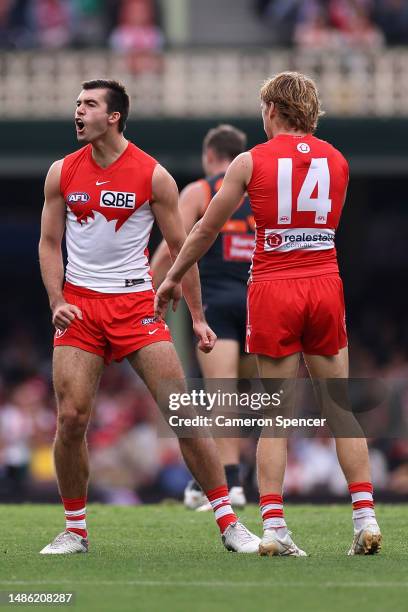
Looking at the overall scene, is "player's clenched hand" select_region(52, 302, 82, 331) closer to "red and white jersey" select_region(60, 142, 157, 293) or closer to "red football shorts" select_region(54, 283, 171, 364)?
"red football shorts" select_region(54, 283, 171, 364)

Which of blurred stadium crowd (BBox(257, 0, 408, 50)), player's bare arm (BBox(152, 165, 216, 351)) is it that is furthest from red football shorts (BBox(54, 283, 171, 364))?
blurred stadium crowd (BBox(257, 0, 408, 50))

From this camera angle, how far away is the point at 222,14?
25.4 metres

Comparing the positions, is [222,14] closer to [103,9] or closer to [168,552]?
[103,9]

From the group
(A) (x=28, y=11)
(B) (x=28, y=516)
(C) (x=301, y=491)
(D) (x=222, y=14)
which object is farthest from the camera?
(D) (x=222, y=14)

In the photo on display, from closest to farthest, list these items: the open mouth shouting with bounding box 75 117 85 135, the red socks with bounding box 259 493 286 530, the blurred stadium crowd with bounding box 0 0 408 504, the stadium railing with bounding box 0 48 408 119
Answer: the red socks with bounding box 259 493 286 530
the open mouth shouting with bounding box 75 117 85 135
the blurred stadium crowd with bounding box 0 0 408 504
the stadium railing with bounding box 0 48 408 119

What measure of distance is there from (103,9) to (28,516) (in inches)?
Answer: 547

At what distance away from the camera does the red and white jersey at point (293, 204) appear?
25.9 ft

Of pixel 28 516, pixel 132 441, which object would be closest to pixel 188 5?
pixel 132 441

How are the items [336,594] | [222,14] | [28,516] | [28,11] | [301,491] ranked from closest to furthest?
[336,594] < [28,516] < [301,491] < [28,11] < [222,14]

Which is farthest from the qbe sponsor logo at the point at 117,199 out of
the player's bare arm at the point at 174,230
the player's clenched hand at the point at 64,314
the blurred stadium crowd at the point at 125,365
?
the blurred stadium crowd at the point at 125,365

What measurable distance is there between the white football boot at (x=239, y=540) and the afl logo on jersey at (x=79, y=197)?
5.93 feet

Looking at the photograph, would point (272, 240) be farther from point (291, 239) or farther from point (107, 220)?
point (107, 220)

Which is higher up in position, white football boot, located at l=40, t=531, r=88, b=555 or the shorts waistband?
the shorts waistband

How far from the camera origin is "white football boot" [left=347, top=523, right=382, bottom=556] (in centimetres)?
792
